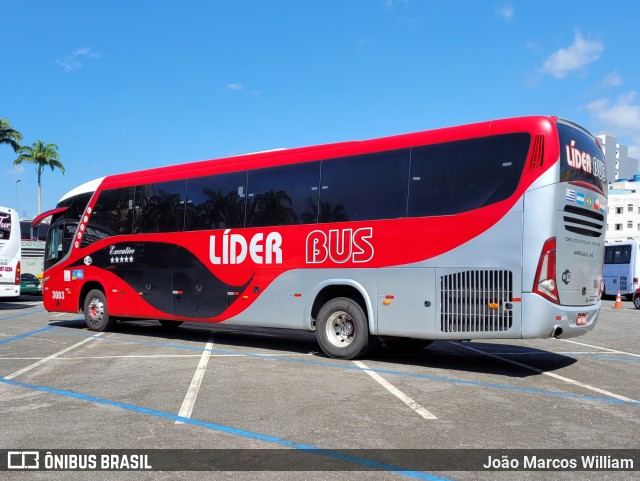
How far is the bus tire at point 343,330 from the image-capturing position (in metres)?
9.54

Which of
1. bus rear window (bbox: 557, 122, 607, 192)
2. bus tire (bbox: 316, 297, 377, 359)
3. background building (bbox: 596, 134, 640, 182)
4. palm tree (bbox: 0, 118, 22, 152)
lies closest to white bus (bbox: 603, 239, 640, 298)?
bus rear window (bbox: 557, 122, 607, 192)

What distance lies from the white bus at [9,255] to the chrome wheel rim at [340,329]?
14.8 metres

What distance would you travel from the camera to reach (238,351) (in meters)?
10.8

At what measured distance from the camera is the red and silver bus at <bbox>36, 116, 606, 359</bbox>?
805 centimetres

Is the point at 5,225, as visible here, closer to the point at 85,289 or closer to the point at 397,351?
the point at 85,289

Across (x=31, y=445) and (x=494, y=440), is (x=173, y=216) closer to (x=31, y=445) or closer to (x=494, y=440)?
(x=31, y=445)

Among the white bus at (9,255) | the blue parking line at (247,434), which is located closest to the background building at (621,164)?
the white bus at (9,255)

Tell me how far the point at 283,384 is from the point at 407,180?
363 centimetres

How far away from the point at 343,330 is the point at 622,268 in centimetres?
2756

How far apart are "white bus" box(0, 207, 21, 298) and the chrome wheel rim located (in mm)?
14806

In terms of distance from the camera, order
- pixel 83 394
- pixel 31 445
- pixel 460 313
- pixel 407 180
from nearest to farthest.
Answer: pixel 31 445
pixel 83 394
pixel 460 313
pixel 407 180

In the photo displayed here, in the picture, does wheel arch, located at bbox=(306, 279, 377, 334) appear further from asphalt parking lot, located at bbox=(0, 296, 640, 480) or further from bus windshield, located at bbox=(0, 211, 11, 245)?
bus windshield, located at bbox=(0, 211, 11, 245)

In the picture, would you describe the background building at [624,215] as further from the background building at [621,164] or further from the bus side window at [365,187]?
the bus side window at [365,187]

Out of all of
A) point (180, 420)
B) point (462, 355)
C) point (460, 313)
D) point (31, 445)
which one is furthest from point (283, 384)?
point (462, 355)
